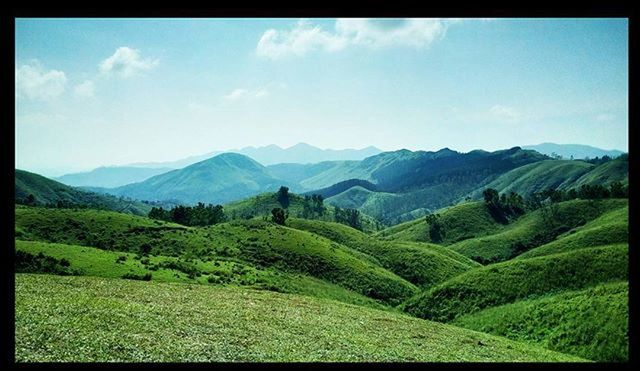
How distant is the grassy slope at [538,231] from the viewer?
491ft

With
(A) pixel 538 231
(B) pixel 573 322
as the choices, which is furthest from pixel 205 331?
(A) pixel 538 231

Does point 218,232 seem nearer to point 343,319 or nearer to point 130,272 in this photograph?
point 130,272

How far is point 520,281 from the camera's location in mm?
52906

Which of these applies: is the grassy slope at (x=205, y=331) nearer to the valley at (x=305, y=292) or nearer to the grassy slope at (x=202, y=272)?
the valley at (x=305, y=292)

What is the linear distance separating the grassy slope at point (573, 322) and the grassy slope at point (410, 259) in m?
40.8

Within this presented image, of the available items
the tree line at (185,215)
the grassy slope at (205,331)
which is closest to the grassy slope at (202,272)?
the grassy slope at (205,331)

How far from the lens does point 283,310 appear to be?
124 feet

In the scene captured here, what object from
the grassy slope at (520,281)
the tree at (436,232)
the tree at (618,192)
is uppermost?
the tree at (618,192)

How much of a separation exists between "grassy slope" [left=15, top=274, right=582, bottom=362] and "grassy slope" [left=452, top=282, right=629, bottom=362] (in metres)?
3.06

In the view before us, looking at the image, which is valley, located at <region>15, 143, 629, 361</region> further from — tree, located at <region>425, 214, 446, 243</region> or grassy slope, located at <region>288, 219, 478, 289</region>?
tree, located at <region>425, 214, 446, 243</region>

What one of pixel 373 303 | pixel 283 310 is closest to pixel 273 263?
pixel 373 303

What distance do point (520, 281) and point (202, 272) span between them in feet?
136

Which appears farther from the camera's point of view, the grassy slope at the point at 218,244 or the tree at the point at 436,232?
the tree at the point at 436,232
